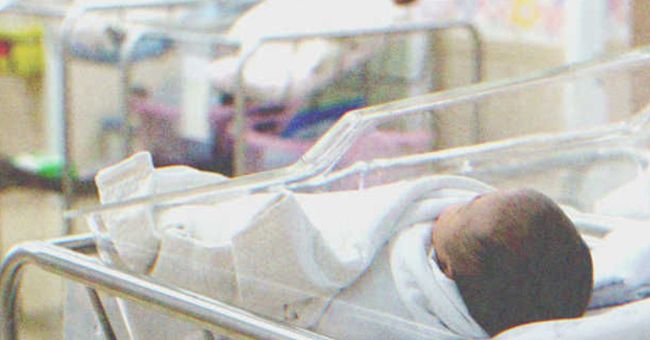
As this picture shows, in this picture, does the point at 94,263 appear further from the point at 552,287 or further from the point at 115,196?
the point at 552,287

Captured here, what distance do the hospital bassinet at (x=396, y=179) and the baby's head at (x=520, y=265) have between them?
40mm

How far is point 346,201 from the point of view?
99cm

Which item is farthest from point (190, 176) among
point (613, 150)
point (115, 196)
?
point (613, 150)

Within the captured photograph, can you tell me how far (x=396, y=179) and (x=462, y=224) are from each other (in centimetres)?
36

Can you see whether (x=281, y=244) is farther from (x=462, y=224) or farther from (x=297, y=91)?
(x=297, y=91)

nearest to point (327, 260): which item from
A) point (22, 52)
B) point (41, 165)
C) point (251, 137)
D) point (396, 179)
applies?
point (396, 179)

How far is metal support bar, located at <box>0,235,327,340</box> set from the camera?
800mm

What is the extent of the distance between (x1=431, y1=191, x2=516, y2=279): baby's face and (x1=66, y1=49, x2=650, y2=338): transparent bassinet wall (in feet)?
0.17

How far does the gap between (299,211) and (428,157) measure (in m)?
0.40

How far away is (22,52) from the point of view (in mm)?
3717

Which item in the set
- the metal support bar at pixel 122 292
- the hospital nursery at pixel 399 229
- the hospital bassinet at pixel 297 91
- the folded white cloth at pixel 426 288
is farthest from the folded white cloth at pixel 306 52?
the folded white cloth at pixel 426 288

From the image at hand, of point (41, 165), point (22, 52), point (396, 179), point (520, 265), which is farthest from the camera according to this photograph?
point (22, 52)

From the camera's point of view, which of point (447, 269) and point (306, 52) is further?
point (306, 52)

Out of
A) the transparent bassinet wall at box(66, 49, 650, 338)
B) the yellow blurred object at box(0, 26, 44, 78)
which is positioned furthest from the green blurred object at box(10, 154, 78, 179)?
the transparent bassinet wall at box(66, 49, 650, 338)
